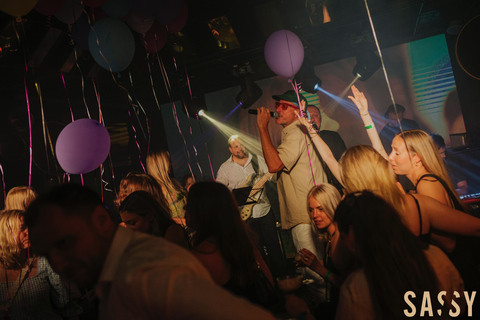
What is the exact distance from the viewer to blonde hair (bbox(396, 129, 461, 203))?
2148 mm

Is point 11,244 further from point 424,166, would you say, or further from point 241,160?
point 241,160

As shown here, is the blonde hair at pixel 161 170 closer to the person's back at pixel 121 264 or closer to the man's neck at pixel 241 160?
the man's neck at pixel 241 160

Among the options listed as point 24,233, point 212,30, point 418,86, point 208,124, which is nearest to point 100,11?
point 212,30

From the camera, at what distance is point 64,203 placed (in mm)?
921

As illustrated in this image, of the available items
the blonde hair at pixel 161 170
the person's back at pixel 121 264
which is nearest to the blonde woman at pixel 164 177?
the blonde hair at pixel 161 170

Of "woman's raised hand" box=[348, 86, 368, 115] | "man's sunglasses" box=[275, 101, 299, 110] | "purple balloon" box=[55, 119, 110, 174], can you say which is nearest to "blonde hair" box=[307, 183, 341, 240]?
"woman's raised hand" box=[348, 86, 368, 115]

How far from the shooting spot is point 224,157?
6.81 meters

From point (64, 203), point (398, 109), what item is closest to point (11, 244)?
point (64, 203)

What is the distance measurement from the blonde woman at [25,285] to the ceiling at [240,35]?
2568 millimetres

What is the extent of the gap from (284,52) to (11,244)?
3052mm

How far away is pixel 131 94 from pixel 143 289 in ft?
21.1

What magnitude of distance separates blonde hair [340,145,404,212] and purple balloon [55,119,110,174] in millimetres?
2055

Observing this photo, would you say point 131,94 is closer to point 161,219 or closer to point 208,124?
point 208,124

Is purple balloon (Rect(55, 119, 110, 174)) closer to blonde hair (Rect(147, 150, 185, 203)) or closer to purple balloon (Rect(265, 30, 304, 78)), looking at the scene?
blonde hair (Rect(147, 150, 185, 203))
